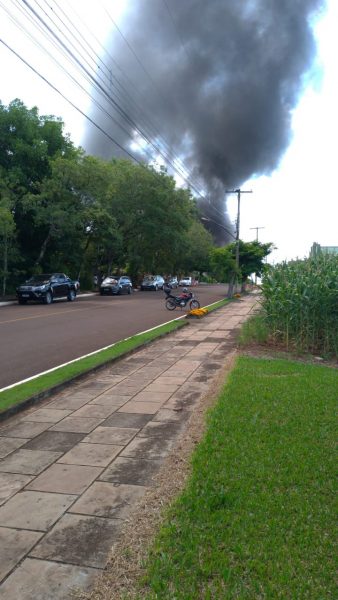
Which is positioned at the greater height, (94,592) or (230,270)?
(230,270)

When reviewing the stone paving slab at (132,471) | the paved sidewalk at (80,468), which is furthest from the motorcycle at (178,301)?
the stone paving slab at (132,471)

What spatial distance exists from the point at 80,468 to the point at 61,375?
11.8ft

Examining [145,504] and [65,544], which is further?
[145,504]

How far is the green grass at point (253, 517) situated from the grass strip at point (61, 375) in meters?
2.60

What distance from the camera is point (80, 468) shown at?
4387 mm

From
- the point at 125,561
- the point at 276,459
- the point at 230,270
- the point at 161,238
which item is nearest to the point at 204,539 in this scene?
the point at 125,561

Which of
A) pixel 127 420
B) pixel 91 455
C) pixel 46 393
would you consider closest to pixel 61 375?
pixel 46 393

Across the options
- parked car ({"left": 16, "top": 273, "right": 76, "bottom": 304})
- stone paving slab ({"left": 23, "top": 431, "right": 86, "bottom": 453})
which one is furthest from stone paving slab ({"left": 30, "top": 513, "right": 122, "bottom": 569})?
parked car ({"left": 16, "top": 273, "right": 76, "bottom": 304})

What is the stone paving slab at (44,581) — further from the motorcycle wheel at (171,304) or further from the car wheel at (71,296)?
the car wheel at (71,296)

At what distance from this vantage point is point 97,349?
11266mm

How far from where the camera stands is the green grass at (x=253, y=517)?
2621 millimetres

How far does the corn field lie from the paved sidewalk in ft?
12.5

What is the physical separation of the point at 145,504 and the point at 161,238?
3973cm

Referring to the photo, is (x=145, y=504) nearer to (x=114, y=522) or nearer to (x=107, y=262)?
(x=114, y=522)
